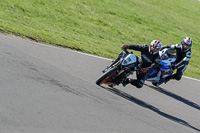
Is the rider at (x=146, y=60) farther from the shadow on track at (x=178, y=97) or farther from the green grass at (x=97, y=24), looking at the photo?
the green grass at (x=97, y=24)

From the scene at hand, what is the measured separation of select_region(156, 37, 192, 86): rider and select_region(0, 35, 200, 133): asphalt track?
59 cm

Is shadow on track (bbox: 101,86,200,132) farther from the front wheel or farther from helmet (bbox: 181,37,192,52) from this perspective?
helmet (bbox: 181,37,192,52)

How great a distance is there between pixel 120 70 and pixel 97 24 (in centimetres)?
1029

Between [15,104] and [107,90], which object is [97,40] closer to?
[107,90]

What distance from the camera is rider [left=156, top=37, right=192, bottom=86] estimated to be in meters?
12.0

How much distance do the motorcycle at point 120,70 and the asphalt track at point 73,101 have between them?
0.76 feet

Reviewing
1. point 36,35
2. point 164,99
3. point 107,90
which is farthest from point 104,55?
point 107,90

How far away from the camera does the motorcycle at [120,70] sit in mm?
9164

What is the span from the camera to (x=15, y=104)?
622cm

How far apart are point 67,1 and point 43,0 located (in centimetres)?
203

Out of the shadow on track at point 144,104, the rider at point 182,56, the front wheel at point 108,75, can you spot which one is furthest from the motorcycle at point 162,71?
the front wheel at point 108,75

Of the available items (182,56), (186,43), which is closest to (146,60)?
(186,43)

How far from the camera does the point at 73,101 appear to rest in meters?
7.29

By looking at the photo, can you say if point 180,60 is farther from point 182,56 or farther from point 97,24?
point 97,24
